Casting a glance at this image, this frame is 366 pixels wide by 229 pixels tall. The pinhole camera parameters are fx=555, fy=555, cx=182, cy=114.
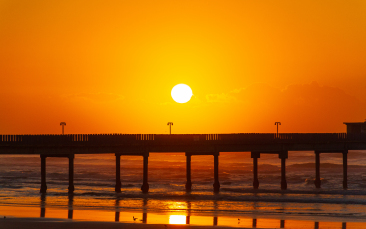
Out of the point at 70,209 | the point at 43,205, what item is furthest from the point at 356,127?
the point at 43,205

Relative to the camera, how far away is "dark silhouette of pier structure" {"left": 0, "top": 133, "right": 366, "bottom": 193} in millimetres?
55159

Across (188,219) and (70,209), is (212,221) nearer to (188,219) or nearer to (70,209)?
(188,219)

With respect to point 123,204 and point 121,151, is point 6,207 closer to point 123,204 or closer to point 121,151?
point 123,204

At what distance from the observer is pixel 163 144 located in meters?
59.7

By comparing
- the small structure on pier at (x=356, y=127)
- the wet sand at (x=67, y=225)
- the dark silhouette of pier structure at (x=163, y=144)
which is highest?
the small structure on pier at (x=356, y=127)

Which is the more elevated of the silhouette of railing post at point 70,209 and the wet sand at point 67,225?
the silhouette of railing post at point 70,209

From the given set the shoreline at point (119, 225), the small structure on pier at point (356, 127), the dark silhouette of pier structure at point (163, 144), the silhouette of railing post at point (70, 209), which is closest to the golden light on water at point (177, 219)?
the shoreline at point (119, 225)

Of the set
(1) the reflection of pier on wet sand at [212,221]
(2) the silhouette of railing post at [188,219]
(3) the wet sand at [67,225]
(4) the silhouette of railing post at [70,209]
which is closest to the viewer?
(3) the wet sand at [67,225]

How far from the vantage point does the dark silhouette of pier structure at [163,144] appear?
5516cm

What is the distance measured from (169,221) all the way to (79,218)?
5936 mm

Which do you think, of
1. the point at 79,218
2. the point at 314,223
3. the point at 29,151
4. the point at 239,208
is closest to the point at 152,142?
the point at 29,151

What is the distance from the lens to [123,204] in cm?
4578

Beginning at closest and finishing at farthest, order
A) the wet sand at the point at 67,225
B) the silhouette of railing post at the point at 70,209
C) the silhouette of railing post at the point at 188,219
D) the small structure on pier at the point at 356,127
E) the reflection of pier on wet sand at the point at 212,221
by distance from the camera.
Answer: the wet sand at the point at 67,225
the reflection of pier on wet sand at the point at 212,221
the silhouette of railing post at the point at 188,219
the silhouette of railing post at the point at 70,209
the small structure on pier at the point at 356,127

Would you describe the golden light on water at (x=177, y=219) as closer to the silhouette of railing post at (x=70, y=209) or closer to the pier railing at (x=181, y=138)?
the silhouette of railing post at (x=70, y=209)
